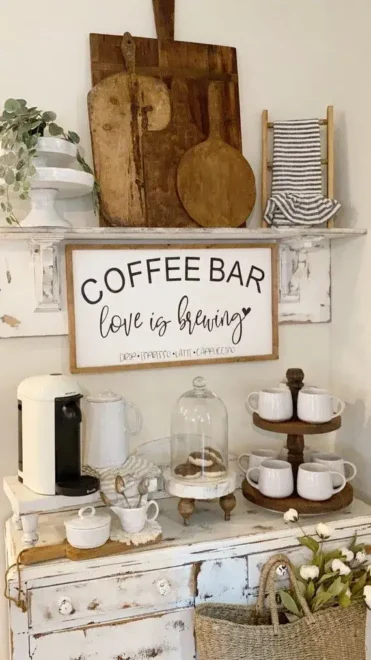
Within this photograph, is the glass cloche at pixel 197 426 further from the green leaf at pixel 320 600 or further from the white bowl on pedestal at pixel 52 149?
the white bowl on pedestal at pixel 52 149

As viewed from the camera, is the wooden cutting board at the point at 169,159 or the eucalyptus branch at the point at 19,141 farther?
the wooden cutting board at the point at 169,159

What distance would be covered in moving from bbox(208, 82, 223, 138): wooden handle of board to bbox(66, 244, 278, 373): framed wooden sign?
34 centimetres

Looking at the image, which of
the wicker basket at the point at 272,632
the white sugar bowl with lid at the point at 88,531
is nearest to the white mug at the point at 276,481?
the wicker basket at the point at 272,632

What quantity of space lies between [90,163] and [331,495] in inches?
45.0

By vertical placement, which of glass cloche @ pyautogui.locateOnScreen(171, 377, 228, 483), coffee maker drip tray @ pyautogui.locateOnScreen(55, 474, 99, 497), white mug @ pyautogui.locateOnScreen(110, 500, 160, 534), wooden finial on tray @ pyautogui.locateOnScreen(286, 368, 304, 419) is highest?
wooden finial on tray @ pyautogui.locateOnScreen(286, 368, 304, 419)

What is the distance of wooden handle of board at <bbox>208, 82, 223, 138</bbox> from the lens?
6.38 ft

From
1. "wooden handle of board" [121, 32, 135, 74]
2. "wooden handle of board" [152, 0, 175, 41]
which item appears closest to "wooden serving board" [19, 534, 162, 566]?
"wooden handle of board" [121, 32, 135, 74]

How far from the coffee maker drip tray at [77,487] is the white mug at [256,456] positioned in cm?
53

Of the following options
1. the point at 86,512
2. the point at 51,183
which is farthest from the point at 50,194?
the point at 86,512

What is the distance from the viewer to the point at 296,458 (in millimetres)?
1917

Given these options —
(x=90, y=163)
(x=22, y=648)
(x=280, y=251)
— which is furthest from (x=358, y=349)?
(x=22, y=648)

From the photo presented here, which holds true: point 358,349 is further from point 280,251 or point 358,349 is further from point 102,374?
point 102,374

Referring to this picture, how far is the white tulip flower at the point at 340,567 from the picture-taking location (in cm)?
161

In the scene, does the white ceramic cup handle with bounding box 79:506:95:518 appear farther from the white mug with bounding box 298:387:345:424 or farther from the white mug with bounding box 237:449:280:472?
the white mug with bounding box 298:387:345:424
